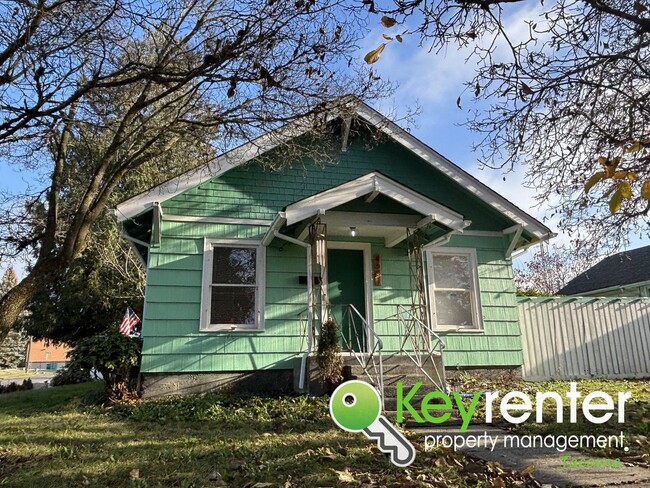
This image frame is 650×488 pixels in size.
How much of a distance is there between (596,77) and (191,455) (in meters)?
6.69

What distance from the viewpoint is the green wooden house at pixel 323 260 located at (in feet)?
27.4

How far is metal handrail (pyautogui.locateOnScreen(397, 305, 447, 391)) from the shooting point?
24.6 ft

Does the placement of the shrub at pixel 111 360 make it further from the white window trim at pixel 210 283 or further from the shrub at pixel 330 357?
the shrub at pixel 330 357

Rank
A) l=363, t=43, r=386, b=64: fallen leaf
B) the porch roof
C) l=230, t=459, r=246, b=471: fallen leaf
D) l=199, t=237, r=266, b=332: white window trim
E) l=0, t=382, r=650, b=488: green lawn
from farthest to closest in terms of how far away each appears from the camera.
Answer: l=199, t=237, r=266, b=332: white window trim < the porch roof < l=230, t=459, r=246, b=471: fallen leaf < l=0, t=382, r=650, b=488: green lawn < l=363, t=43, r=386, b=64: fallen leaf

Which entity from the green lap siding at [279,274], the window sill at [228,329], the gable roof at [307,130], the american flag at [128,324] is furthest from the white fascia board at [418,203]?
the american flag at [128,324]

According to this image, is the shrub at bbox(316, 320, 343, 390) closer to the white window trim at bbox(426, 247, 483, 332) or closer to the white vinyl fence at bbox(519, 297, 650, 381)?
the white window trim at bbox(426, 247, 483, 332)

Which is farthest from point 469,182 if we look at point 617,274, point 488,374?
point 617,274

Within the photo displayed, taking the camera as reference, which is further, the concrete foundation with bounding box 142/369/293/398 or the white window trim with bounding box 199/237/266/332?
→ the white window trim with bounding box 199/237/266/332

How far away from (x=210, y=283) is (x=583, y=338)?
7.95 m

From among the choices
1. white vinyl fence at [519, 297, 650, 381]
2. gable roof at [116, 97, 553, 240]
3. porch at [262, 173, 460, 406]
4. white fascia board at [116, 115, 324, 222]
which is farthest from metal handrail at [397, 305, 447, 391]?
white fascia board at [116, 115, 324, 222]

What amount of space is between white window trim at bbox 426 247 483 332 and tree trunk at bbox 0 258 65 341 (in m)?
6.52

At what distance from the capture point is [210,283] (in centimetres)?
891

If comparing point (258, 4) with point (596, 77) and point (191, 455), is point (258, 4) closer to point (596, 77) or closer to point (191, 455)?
point (596, 77)

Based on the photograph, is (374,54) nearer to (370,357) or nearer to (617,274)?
(370,357)
